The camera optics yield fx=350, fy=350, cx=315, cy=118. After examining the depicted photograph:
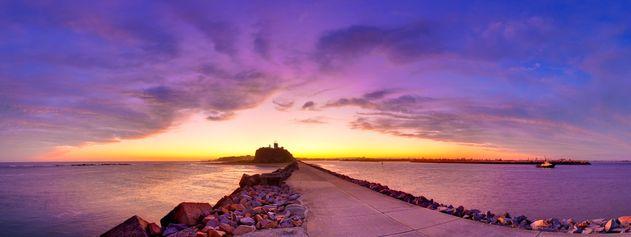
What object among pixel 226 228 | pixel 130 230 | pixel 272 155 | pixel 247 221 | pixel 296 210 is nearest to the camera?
pixel 130 230

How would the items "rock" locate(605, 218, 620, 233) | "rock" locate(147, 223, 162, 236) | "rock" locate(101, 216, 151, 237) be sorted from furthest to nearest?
"rock" locate(605, 218, 620, 233)
"rock" locate(147, 223, 162, 236)
"rock" locate(101, 216, 151, 237)

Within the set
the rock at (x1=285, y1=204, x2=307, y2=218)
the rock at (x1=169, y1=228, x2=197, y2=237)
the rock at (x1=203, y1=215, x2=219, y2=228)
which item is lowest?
the rock at (x1=169, y1=228, x2=197, y2=237)

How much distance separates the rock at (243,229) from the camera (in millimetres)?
7702

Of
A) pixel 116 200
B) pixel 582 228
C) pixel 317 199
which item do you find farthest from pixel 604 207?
pixel 116 200

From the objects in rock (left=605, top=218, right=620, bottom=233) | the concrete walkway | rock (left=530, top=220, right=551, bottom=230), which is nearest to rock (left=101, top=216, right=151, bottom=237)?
the concrete walkway

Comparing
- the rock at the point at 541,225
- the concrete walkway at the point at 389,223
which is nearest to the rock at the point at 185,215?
the concrete walkway at the point at 389,223

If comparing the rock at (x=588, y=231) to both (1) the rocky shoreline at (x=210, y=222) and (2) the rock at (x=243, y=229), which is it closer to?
(1) the rocky shoreline at (x=210, y=222)

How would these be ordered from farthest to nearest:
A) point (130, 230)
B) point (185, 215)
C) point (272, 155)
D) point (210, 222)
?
1. point (272, 155)
2. point (185, 215)
3. point (210, 222)
4. point (130, 230)

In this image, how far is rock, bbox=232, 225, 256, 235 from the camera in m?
7.70

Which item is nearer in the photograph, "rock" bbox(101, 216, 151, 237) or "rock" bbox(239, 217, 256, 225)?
"rock" bbox(101, 216, 151, 237)

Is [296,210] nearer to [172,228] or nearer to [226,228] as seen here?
[226,228]

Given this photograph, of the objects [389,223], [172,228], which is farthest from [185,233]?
[389,223]

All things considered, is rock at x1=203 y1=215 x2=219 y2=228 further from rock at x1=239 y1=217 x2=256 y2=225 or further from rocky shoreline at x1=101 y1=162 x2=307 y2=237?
rock at x1=239 y1=217 x2=256 y2=225

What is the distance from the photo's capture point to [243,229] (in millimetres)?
7816
